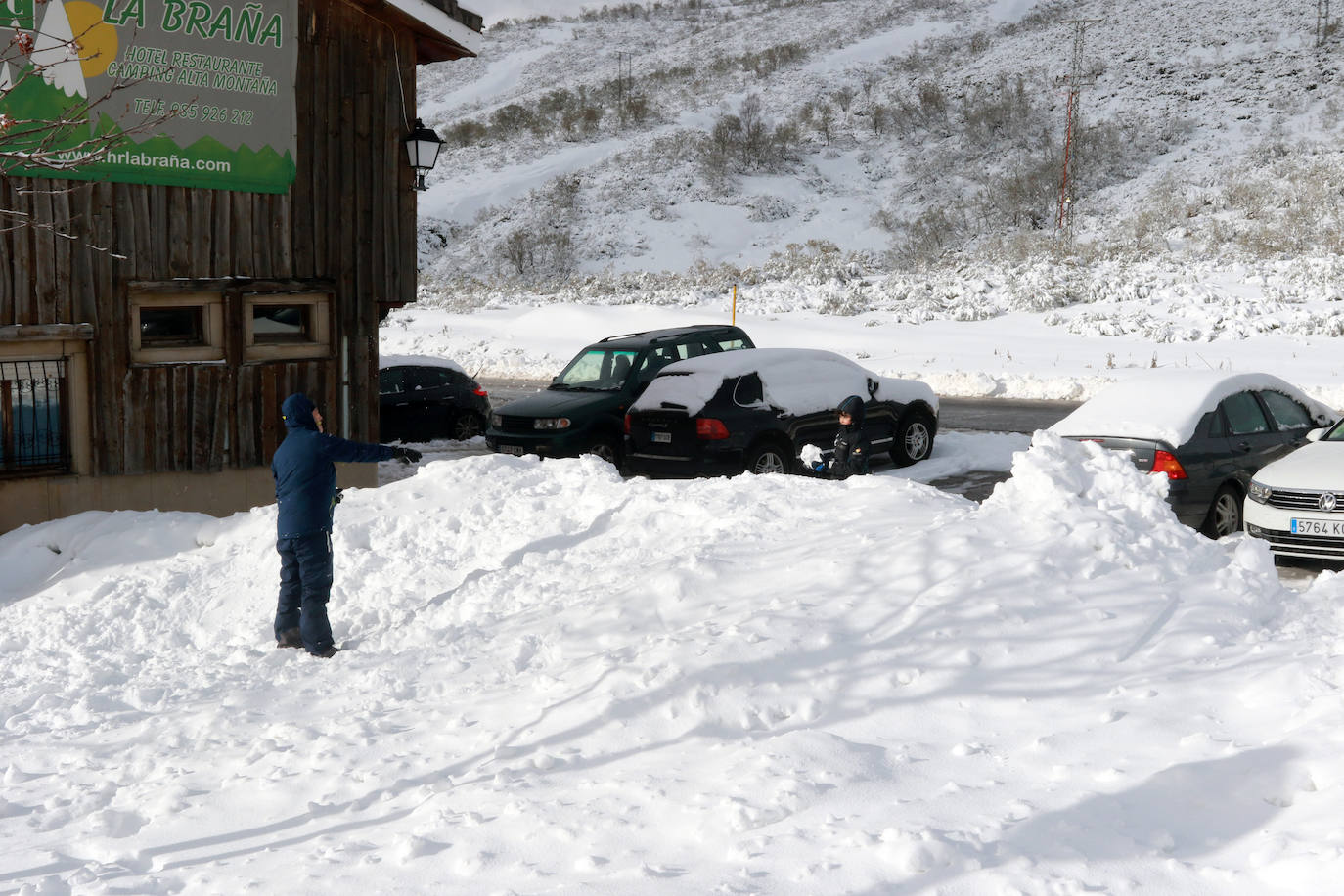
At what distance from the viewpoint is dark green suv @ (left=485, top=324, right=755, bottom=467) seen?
49.1ft

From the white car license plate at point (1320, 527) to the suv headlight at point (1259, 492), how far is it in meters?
0.34

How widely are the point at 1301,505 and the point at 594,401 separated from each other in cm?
809

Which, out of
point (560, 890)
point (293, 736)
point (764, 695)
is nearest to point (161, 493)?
point (293, 736)

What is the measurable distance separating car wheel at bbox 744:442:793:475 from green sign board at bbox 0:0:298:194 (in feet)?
18.7

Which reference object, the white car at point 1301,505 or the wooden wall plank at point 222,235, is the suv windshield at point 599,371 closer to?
the wooden wall plank at point 222,235

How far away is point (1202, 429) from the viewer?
35.6 ft

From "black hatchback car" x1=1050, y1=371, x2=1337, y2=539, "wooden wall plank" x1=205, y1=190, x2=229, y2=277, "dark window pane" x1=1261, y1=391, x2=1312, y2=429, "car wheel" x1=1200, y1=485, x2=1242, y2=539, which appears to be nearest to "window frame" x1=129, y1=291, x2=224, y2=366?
"wooden wall plank" x1=205, y1=190, x2=229, y2=277

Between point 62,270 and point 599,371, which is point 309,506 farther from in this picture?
point 599,371

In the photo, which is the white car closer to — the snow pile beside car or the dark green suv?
the snow pile beside car

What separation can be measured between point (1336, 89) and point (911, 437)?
165 feet

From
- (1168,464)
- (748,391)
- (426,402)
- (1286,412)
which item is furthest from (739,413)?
(426,402)

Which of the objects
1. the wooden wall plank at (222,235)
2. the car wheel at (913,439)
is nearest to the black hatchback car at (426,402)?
the wooden wall plank at (222,235)

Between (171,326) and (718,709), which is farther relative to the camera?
(171,326)

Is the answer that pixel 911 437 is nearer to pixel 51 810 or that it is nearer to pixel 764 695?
pixel 764 695
